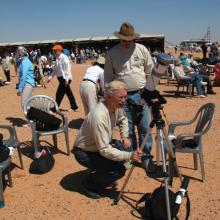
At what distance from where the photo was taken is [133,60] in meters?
4.75

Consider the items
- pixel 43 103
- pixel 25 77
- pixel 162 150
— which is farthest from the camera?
pixel 25 77

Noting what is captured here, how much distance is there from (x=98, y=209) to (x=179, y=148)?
47.8 inches

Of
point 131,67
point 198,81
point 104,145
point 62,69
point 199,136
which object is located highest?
point 131,67

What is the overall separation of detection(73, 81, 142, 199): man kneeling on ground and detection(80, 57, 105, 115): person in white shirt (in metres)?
1.98

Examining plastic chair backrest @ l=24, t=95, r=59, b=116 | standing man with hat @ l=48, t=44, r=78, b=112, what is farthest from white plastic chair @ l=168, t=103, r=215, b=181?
standing man with hat @ l=48, t=44, r=78, b=112

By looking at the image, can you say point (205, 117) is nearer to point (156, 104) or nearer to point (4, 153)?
point (156, 104)

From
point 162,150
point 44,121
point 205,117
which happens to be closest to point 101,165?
point 162,150

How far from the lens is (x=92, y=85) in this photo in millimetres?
6461

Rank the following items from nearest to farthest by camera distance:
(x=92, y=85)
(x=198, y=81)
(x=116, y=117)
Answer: (x=116, y=117)
(x=92, y=85)
(x=198, y=81)

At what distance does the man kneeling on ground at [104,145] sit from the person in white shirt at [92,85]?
6.49 ft

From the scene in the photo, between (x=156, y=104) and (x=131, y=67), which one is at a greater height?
(x=131, y=67)

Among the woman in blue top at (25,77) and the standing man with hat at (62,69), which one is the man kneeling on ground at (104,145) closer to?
the woman in blue top at (25,77)

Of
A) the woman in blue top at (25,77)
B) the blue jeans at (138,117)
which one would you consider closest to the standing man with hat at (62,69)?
the woman in blue top at (25,77)

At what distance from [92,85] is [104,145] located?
2.73 meters
